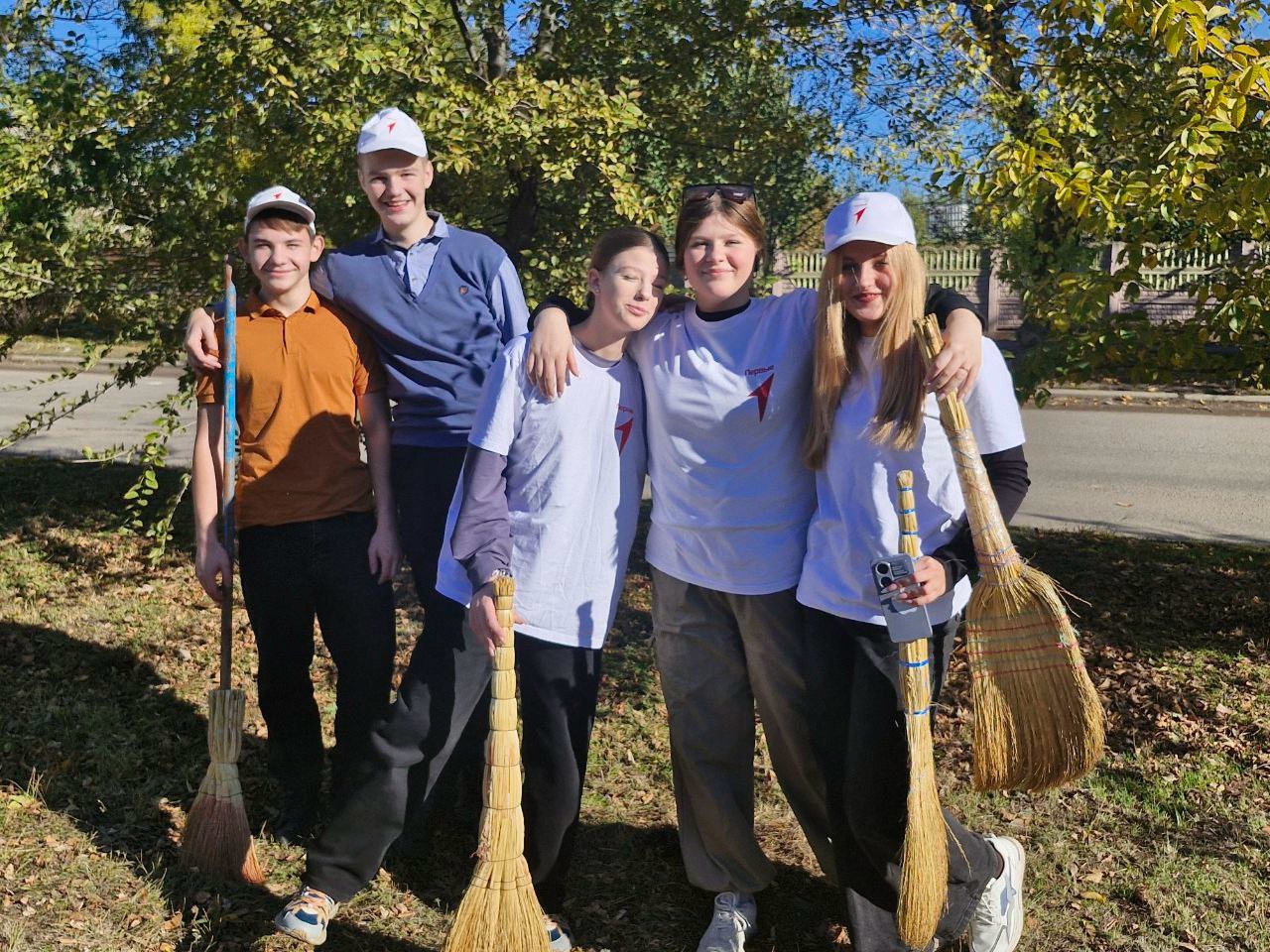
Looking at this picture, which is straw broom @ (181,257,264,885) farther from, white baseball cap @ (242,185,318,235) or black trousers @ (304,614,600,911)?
black trousers @ (304,614,600,911)

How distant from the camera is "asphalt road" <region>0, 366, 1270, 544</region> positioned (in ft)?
29.5

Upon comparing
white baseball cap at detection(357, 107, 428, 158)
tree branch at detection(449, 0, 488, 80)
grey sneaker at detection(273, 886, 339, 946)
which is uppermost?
tree branch at detection(449, 0, 488, 80)

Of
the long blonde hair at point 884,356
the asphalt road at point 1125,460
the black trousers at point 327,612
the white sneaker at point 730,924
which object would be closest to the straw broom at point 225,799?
the black trousers at point 327,612

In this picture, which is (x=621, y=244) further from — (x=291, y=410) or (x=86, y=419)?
(x=86, y=419)

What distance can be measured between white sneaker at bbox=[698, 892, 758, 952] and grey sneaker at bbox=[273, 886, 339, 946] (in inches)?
39.2

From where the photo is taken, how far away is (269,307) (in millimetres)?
3625

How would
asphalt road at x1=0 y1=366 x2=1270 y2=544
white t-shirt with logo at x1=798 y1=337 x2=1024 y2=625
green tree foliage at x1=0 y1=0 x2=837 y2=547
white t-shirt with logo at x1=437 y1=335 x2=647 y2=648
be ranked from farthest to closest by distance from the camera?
asphalt road at x1=0 y1=366 x2=1270 y2=544 < green tree foliage at x1=0 y1=0 x2=837 y2=547 < white t-shirt with logo at x1=437 y1=335 x2=647 y2=648 < white t-shirt with logo at x1=798 y1=337 x2=1024 y2=625

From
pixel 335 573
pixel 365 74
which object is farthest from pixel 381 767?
pixel 365 74

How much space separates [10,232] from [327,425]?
4001mm

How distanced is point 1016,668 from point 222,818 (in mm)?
2292


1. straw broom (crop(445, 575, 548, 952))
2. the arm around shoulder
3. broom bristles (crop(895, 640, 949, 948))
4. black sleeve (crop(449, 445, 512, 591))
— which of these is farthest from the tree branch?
broom bristles (crop(895, 640, 949, 948))

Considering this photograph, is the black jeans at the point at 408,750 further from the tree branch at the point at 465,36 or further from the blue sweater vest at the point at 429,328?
the tree branch at the point at 465,36

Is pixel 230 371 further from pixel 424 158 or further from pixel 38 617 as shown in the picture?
pixel 38 617

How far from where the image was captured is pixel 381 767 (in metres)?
3.33
